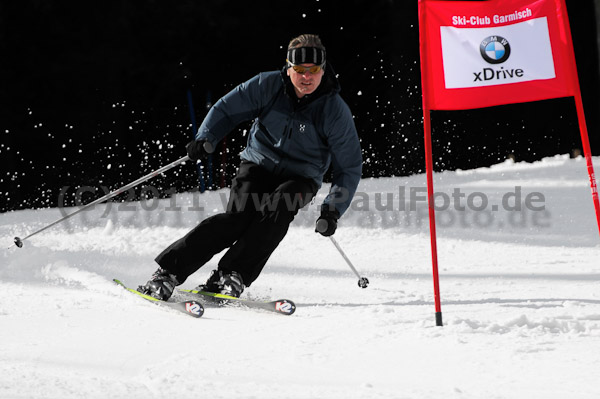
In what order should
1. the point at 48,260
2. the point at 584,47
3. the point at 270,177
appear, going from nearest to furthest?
the point at 270,177
the point at 48,260
the point at 584,47

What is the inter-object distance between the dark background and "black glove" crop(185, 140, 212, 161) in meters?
8.17

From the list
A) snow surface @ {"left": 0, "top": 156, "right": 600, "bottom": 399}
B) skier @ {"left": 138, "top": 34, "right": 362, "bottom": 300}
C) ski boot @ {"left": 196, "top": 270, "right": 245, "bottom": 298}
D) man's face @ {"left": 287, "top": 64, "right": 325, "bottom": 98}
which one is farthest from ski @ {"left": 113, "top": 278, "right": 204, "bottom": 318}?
man's face @ {"left": 287, "top": 64, "right": 325, "bottom": 98}

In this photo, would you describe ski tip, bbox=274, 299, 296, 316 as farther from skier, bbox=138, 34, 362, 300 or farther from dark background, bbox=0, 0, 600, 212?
dark background, bbox=0, 0, 600, 212

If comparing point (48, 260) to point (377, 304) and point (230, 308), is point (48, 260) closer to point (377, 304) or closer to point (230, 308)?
point (230, 308)

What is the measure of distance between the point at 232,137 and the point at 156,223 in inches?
261

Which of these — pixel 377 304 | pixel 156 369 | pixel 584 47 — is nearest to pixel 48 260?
pixel 377 304

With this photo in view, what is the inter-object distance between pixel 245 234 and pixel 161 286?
0.51 m

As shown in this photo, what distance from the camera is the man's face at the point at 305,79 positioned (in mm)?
3688

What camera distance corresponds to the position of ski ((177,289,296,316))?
3.50 m

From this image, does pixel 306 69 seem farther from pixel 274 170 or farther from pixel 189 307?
pixel 189 307

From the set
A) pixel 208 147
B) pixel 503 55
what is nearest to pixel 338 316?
pixel 208 147

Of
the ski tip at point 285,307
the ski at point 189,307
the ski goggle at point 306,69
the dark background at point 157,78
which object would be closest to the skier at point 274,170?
the ski goggle at point 306,69

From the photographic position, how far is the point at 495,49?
3064mm

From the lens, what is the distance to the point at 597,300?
11.5 feet
